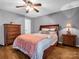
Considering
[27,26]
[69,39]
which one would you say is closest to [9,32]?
[27,26]

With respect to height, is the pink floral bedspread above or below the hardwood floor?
above

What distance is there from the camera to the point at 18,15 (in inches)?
285

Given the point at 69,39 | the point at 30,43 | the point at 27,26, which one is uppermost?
the point at 27,26

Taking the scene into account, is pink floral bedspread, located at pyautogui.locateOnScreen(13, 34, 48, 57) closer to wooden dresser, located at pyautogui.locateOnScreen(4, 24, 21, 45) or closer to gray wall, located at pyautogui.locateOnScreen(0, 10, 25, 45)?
wooden dresser, located at pyautogui.locateOnScreen(4, 24, 21, 45)

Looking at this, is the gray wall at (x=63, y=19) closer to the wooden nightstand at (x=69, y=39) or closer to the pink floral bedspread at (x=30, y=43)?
the wooden nightstand at (x=69, y=39)

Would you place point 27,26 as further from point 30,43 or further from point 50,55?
point 30,43

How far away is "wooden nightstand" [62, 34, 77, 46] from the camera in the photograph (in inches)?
211

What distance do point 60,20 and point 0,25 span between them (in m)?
4.14

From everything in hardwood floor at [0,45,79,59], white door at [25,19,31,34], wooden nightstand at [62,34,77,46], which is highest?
white door at [25,19,31,34]

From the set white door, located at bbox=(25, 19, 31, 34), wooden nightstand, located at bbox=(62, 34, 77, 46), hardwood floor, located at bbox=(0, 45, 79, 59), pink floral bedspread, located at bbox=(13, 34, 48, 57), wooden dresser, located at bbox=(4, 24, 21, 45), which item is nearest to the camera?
pink floral bedspread, located at bbox=(13, 34, 48, 57)

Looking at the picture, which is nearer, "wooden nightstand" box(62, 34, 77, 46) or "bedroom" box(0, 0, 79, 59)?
"bedroom" box(0, 0, 79, 59)

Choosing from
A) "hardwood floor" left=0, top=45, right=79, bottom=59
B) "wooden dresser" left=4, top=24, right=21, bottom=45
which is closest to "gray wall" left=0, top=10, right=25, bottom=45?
"wooden dresser" left=4, top=24, right=21, bottom=45

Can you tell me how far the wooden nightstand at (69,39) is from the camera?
537 cm

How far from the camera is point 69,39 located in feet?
18.1
